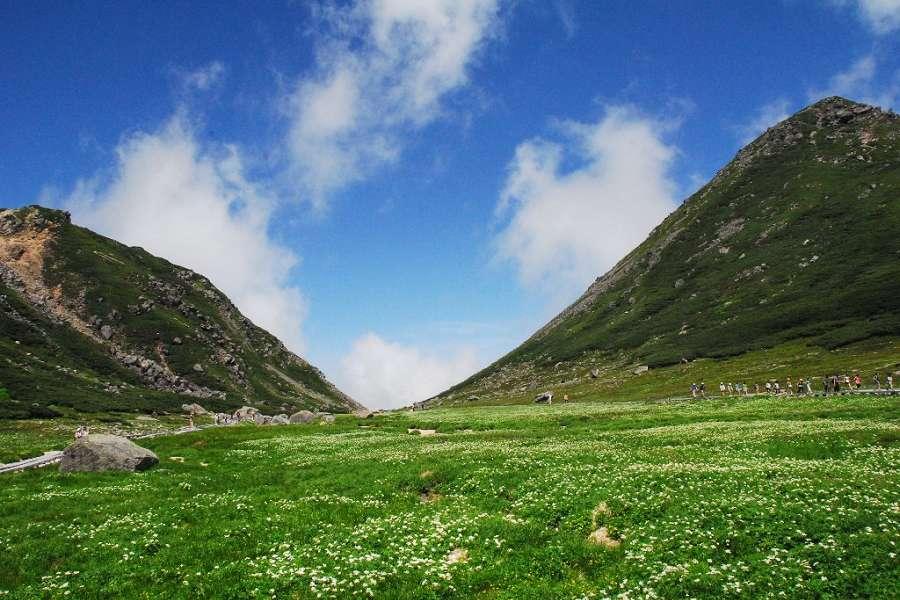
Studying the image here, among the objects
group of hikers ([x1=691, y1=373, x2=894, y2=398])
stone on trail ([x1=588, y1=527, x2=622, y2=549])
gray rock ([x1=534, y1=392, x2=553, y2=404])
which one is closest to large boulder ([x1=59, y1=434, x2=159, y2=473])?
stone on trail ([x1=588, y1=527, x2=622, y2=549])

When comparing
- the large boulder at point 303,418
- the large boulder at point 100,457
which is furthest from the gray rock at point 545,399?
the large boulder at point 100,457

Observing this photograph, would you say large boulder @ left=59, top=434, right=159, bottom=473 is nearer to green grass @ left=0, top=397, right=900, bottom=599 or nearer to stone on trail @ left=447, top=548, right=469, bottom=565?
green grass @ left=0, top=397, right=900, bottom=599

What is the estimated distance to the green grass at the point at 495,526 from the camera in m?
15.1

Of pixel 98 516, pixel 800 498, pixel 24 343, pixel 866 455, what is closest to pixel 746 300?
pixel 866 455

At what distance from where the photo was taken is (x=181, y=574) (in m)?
17.3

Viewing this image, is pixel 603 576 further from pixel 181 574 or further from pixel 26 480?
pixel 26 480

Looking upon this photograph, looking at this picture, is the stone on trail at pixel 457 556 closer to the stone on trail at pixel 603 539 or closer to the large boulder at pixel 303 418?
the stone on trail at pixel 603 539

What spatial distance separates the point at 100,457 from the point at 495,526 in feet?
101

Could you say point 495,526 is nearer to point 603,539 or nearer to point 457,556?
point 457,556

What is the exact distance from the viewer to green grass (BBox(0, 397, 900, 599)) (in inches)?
595

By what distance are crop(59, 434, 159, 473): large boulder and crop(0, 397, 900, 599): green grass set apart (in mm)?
1588

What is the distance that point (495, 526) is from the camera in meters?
19.8

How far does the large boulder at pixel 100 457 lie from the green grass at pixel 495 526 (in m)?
1.59

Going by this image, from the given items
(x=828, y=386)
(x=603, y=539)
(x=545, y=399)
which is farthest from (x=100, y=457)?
Result: (x=545, y=399)
